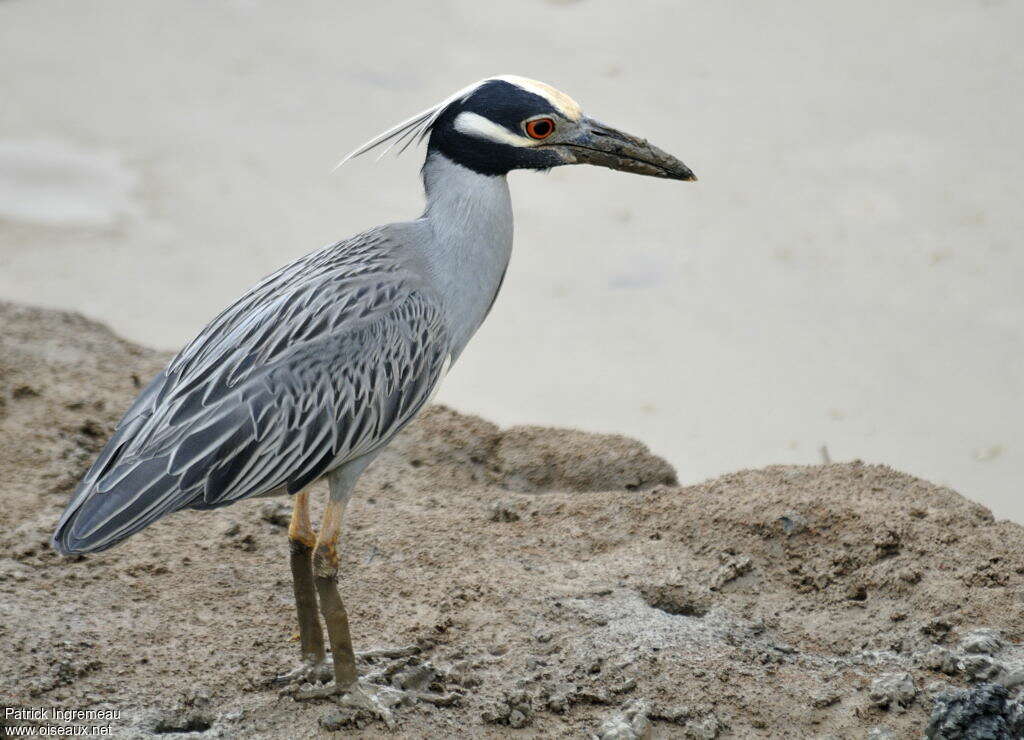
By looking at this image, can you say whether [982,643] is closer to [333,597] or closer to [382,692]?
[382,692]

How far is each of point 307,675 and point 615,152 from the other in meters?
2.03

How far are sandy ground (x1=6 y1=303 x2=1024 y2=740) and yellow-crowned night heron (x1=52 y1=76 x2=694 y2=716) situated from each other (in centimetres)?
34

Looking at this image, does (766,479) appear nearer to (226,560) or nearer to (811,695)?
(811,695)

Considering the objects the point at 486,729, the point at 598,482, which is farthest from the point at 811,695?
the point at 598,482

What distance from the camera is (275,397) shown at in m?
4.29

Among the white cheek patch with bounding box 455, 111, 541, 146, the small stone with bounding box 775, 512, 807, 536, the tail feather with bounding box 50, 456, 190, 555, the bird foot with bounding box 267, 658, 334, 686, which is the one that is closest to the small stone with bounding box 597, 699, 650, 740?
Answer: the bird foot with bounding box 267, 658, 334, 686

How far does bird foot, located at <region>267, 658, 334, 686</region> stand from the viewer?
14.4 ft

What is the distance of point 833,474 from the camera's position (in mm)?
5559

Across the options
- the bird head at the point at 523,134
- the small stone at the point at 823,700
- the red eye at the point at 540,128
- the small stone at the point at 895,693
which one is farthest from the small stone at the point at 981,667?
the red eye at the point at 540,128

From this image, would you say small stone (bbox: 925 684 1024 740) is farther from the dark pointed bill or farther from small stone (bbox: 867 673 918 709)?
the dark pointed bill

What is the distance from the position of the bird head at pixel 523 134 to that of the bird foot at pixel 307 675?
68.0 inches

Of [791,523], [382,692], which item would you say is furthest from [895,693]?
[382,692]

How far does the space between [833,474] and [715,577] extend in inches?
36.9

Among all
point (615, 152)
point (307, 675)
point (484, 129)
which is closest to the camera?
point (307, 675)
